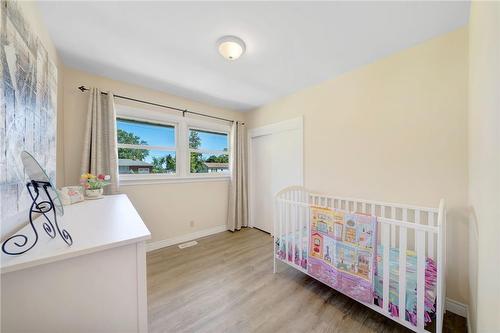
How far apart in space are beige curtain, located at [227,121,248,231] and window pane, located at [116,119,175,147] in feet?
3.39

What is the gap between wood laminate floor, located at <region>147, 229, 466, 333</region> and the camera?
137cm

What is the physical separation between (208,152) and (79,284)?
2629 mm

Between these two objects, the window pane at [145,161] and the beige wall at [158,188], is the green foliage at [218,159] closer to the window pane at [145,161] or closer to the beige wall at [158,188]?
the beige wall at [158,188]

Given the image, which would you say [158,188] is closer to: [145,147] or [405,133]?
[145,147]

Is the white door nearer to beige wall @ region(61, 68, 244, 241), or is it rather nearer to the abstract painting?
beige wall @ region(61, 68, 244, 241)

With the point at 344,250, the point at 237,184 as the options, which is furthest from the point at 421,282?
the point at 237,184

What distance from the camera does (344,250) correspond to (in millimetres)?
1479

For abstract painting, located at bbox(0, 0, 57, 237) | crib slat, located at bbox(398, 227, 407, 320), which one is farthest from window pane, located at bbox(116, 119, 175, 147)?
crib slat, located at bbox(398, 227, 407, 320)

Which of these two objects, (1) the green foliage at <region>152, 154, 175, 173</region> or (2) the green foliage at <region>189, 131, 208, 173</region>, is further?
(2) the green foliage at <region>189, 131, 208, 173</region>

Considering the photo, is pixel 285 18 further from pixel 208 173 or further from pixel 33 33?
pixel 208 173

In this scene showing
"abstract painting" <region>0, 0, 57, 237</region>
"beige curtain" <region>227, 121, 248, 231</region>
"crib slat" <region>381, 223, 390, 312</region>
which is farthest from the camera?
"beige curtain" <region>227, 121, 248, 231</region>

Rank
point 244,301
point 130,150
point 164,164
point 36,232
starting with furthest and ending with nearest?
point 164,164, point 130,150, point 244,301, point 36,232

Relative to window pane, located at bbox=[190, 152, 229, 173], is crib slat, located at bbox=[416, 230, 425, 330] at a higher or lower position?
lower

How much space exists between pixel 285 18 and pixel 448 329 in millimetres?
2526
